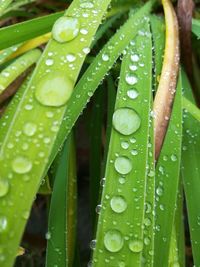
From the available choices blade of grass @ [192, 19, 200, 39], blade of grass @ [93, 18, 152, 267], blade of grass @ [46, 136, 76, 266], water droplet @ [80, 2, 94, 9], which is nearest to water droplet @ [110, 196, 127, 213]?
blade of grass @ [93, 18, 152, 267]

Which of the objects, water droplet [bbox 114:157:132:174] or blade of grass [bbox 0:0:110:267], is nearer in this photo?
blade of grass [bbox 0:0:110:267]

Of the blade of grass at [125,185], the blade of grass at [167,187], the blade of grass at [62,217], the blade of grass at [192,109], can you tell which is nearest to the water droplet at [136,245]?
→ the blade of grass at [125,185]

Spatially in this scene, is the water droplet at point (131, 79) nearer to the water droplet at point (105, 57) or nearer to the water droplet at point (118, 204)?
the water droplet at point (105, 57)

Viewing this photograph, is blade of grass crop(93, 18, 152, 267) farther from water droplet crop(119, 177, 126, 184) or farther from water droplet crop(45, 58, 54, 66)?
water droplet crop(45, 58, 54, 66)

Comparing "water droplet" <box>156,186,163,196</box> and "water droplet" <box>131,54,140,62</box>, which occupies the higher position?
"water droplet" <box>131,54,140,62</box>

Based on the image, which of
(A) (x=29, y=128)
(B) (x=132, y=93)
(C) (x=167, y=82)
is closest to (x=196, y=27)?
(C) (x=167, y=82)

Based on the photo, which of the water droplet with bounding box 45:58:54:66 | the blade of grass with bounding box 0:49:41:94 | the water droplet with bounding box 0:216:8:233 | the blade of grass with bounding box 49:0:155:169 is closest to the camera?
the water droplet with bounding box 0:216:8:233

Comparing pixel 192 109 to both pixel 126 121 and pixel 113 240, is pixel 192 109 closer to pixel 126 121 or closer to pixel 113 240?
pixel 126 121
